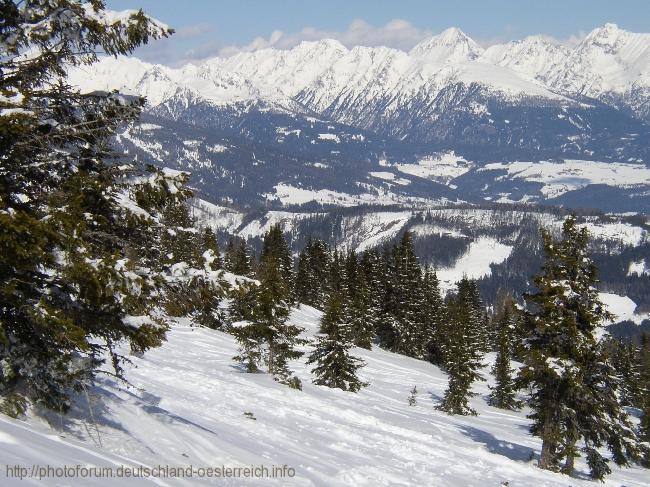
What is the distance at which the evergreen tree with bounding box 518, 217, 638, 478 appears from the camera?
76.4 feet

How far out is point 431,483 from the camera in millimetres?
16250

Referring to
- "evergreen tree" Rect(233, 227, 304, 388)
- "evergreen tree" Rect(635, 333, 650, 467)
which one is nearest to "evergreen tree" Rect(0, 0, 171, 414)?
"evergreen tree" Rect(233, 227, 304, 388)

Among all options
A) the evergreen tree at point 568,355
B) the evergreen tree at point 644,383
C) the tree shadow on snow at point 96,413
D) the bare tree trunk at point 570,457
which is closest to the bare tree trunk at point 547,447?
the evergreen tree at point 568,355

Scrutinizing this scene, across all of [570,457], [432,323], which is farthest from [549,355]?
[432,323]

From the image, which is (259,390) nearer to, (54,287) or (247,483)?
(247,483)

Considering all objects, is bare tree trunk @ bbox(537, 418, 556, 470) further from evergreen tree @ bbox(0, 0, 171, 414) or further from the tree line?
evergreen tree @ bbox(0, 0, 171, 414)

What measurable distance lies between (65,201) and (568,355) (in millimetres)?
20305

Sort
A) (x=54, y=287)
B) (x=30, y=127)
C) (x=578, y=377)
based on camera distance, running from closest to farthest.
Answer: (x=30, y=127)
(x=54, y=287)
(x=578, y=377)

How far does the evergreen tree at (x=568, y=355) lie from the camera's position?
917 inches

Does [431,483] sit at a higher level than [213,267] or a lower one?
lower

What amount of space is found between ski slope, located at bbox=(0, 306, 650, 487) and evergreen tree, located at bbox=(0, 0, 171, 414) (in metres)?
1.35

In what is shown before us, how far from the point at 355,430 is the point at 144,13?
15391 mm

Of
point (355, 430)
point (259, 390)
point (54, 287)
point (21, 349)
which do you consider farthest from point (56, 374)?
point (259, 390)

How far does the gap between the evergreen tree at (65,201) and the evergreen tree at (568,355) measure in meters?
17.7
